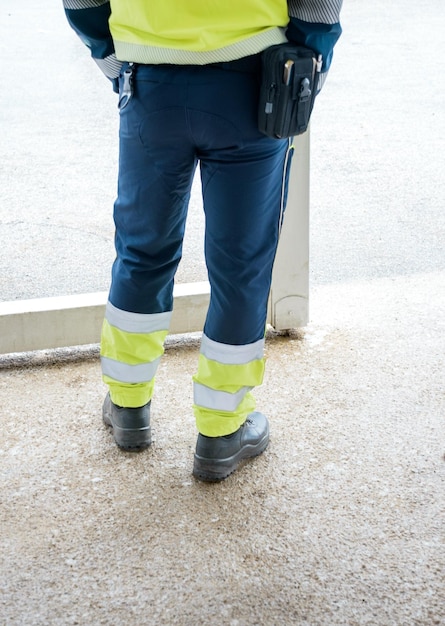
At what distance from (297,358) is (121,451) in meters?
0.71

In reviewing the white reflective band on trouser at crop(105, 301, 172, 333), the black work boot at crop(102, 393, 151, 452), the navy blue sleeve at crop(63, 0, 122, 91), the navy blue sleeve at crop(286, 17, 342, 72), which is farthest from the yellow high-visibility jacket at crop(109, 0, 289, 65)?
the black work boot at crop(102, 393, 151, 452)

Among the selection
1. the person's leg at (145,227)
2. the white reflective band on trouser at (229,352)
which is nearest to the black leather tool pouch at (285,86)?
the person's leg at (145,227)

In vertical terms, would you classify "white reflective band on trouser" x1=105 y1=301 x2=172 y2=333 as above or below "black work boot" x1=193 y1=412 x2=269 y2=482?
above

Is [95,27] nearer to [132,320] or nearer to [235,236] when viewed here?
[235,236]

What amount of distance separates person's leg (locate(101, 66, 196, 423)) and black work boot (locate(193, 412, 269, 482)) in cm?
22

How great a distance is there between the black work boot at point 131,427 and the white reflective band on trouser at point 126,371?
0.32 ft

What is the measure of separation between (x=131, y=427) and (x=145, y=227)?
0.56m

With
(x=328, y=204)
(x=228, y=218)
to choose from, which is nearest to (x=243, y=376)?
(x=228, y=218)

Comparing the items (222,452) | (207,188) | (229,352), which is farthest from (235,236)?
(222,452)

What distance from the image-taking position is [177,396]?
2.41m

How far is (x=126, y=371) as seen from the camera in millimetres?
2049

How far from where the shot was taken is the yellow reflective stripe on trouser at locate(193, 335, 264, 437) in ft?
6.37

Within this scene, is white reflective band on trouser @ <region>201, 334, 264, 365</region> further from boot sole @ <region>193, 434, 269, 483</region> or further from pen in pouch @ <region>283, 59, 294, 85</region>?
pen in pouch @ <region>283, 59, 294, 85</region>

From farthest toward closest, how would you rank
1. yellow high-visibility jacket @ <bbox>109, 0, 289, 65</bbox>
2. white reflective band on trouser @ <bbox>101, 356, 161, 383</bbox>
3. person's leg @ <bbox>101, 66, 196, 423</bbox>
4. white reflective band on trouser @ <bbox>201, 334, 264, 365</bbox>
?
white reflective band on trouser @ <bbox>101, 356, 161, 383</bbox> → white reflective band on trouser @ <bbox>201, 334, 264, 365</bbox> → person's leg @ <bbox>101, 66, 196, 423</bbox> → yellow high-visibility jacket @ <bbox>109, 0, 289, 65</bbox>
